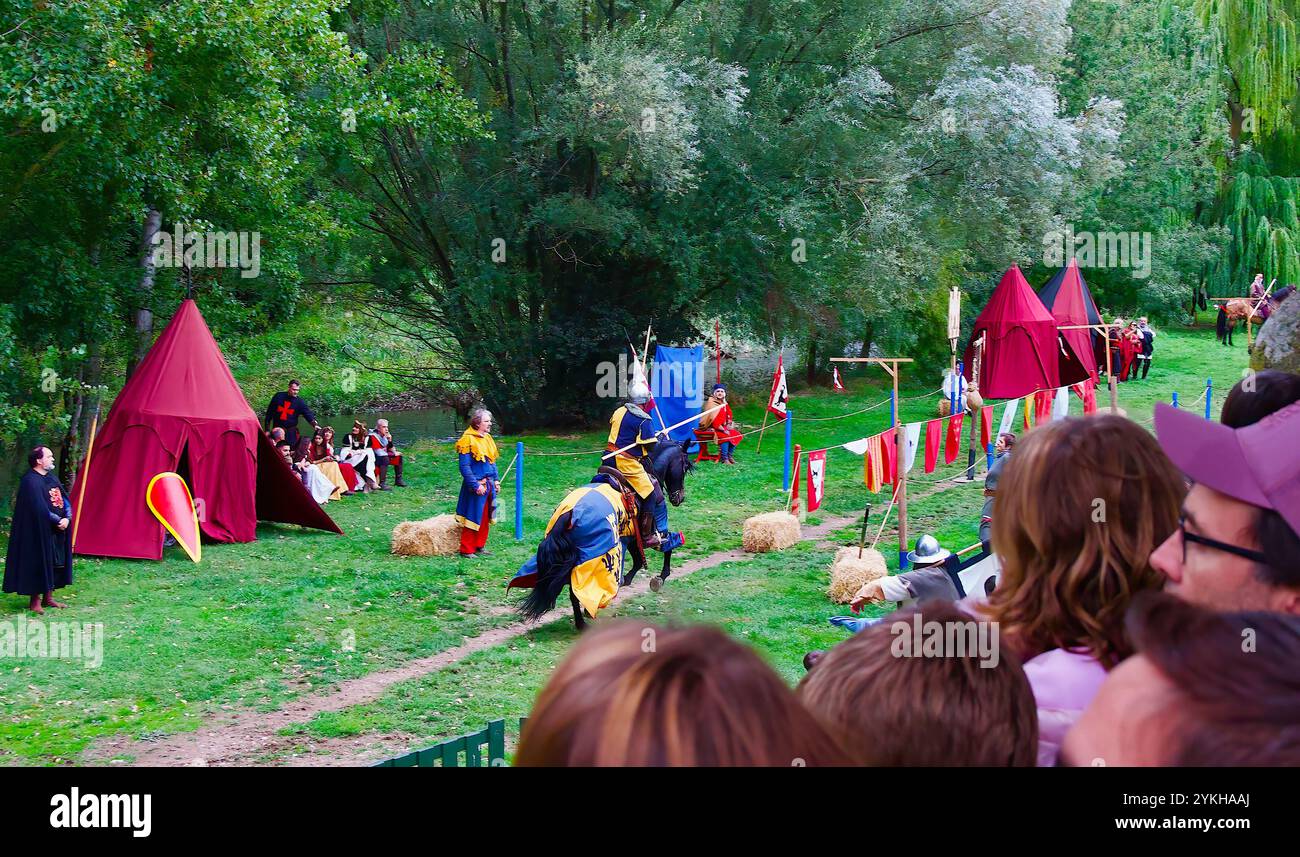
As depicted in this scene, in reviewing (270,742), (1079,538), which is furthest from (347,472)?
(1079,538)

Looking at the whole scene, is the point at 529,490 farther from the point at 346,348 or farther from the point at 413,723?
the point at 413,723

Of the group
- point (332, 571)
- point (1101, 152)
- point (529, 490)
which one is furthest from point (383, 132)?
point (1101, 152)

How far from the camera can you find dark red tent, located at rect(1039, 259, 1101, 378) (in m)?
22.6

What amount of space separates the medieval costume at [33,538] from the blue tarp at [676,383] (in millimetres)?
11062

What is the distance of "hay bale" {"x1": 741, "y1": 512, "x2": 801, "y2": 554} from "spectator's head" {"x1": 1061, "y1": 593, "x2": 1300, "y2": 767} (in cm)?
1117

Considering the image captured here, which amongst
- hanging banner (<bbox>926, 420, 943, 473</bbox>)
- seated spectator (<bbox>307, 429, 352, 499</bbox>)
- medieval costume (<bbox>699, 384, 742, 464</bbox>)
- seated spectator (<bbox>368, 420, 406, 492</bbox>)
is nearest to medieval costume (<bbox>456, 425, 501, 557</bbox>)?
seated spectator (<bbox>307, 429, 352, 499</bbox>)

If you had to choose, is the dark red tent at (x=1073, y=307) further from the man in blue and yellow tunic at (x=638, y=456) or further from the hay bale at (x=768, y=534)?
the man in blue and yellow tunic at (x=638, y=456)

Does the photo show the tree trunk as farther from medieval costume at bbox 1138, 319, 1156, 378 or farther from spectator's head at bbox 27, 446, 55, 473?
medieval costume at bbox 1138, 319, 1156, 378

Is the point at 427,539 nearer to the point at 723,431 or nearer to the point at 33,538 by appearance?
the point at 33,538

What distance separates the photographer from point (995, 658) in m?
1.57

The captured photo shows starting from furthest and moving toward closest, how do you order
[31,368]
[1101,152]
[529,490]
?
[1101,152] < [529,490] < [31,368]

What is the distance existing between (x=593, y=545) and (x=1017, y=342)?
15.4 m

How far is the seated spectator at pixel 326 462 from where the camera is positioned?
16.1 metres
